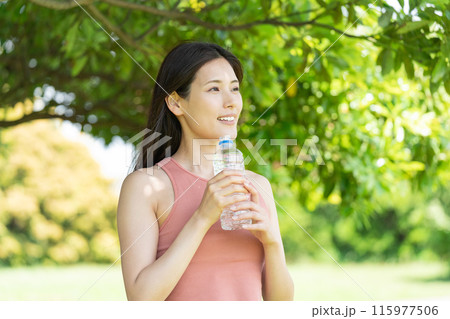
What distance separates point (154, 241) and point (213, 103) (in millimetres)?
412

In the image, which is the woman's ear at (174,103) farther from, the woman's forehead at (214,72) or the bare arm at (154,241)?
the bare arm at (154,241)

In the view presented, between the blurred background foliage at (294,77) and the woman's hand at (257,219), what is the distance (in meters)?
0.99

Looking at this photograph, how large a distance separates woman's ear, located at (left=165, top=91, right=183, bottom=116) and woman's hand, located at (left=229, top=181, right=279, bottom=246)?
0.36 meters

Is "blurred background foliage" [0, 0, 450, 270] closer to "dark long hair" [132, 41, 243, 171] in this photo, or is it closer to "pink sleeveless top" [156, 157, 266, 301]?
"dark long hair" [132, 41, 243, 171]

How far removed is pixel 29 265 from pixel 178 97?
13.8 meters

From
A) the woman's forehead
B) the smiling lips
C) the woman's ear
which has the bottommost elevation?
the smiling lips

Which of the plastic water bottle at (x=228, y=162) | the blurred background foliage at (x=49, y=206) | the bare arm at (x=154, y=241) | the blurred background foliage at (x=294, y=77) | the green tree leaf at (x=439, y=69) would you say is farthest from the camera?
the blurred background foliage at (x=49, y=206)

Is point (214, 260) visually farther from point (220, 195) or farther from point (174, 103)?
point (174, 103)

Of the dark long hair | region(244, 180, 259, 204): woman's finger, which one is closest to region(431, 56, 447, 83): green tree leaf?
the dark long hair

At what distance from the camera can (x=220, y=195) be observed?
1.36 metres

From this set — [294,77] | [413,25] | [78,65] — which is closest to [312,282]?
[294,77]

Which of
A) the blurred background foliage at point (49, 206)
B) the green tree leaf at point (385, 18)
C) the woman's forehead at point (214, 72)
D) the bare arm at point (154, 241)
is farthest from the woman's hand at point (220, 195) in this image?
the blurred background foliage at point (49, 206)

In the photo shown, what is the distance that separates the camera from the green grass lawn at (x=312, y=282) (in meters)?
10.5

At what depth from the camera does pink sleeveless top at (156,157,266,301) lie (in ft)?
4.74
